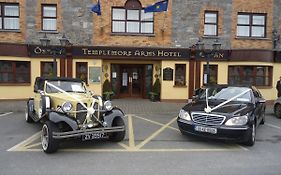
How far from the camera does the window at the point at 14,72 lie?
1551 centimetres

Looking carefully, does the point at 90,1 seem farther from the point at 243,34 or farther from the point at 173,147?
the point at 173,147

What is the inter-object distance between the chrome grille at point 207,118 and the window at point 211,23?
35.3 feet

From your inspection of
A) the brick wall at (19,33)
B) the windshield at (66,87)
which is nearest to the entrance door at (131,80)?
the brick wall at (19,33)

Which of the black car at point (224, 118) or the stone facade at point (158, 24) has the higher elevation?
the stone facade at point (158, 24)

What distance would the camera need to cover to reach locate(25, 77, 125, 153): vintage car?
6.15m

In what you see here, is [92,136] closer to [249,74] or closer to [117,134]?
[117,134]

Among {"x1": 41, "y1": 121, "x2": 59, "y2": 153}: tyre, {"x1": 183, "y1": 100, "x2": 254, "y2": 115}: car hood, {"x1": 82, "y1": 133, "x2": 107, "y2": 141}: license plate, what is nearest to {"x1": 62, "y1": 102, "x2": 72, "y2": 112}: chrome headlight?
{"x1": 41, "y1": 121, "x2": 59, "y2": 153}: tyre

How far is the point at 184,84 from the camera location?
16.7 metres

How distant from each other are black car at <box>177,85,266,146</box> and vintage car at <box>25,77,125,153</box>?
1927mm

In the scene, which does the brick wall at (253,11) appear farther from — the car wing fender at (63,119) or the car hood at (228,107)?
the car wing fender at (63,119)

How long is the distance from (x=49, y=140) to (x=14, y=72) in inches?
444

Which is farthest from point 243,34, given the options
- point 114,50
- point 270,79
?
point 114,50

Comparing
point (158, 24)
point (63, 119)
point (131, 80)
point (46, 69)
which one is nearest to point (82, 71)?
point (46, 69)

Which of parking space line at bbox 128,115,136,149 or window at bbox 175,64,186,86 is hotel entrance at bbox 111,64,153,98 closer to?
window at bbox 175,64,186,86
